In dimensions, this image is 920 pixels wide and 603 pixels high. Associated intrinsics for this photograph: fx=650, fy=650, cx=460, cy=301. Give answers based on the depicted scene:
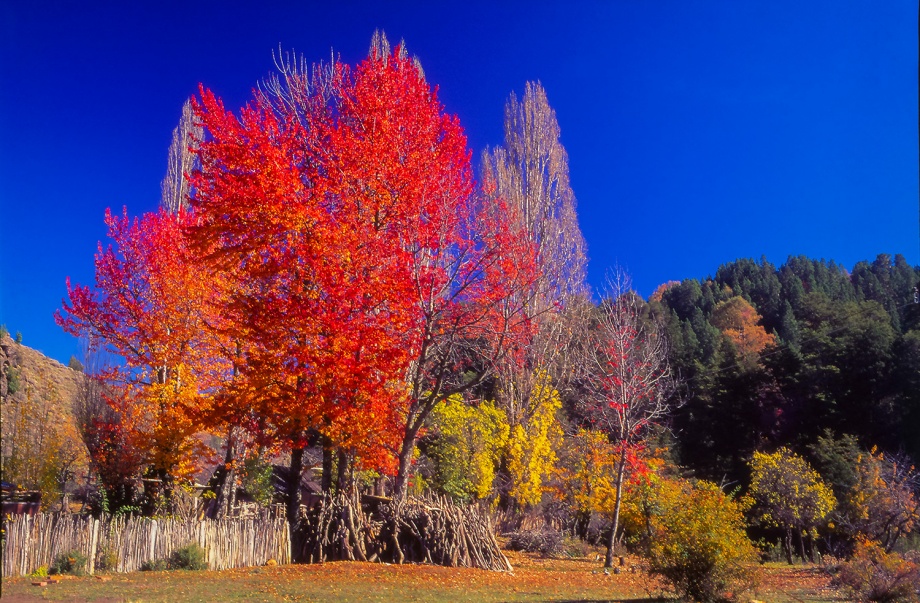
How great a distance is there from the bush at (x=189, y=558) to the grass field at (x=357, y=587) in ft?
1.56

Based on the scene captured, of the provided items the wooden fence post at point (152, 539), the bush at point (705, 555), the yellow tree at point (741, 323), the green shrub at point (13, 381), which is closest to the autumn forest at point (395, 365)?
the bush at point (705, 555)

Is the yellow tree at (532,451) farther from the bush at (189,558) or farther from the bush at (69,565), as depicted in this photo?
the bush at (69,565)

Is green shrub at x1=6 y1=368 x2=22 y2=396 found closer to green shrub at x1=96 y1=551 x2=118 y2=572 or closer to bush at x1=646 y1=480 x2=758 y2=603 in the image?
green shrub at x1=96 y1=551 x2=118 y2=572

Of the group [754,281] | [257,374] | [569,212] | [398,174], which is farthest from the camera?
[754,281]

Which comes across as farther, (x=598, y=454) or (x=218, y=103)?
(x=598, y=454)

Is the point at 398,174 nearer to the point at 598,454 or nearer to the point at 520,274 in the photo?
the point at 520,274

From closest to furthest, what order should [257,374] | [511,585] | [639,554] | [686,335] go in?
[639,554] < [511,585] < [257,374] < [686,335]

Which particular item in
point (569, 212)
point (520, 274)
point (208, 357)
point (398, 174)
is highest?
A: point (569, 212)

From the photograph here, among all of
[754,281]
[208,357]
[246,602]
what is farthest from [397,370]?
[754,281]

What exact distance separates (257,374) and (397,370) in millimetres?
2567

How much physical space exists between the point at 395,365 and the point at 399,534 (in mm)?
3592

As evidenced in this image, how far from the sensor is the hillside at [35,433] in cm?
2181

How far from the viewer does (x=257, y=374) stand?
11.9m

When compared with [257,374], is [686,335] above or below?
above
